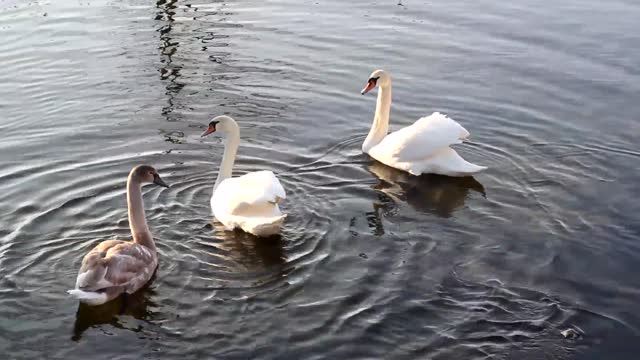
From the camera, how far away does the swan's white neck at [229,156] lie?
37.0 feet

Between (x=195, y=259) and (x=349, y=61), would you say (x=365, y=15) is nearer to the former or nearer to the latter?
(x=349, y=61)

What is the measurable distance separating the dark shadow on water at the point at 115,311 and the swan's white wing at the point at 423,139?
15.1 ft

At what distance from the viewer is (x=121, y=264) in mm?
8812

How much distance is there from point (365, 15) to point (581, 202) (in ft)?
32.9

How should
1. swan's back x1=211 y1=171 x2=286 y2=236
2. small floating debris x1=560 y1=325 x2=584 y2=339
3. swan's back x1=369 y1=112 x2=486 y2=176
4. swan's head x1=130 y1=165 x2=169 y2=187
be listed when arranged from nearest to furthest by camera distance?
small floating debris x1=560 y1=325 x2=584 y2=339
swan's head x1=130 y1=165 x2=169 y2=187
swan's back x1=211 y1=171 x2=286 y2=236
swan's back x1=369 y1=112 x2=486 y2=176

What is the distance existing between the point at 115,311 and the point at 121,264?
47cm

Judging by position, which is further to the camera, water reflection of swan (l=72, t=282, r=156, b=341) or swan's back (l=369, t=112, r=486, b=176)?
swan's back (l=369, t=112, r=486, b=176)

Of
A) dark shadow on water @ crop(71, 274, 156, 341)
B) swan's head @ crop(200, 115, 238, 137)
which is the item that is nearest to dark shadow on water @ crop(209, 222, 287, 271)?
dark shadow on water @ crop(71, 274, 156, 341)

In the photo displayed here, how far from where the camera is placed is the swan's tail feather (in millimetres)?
8391

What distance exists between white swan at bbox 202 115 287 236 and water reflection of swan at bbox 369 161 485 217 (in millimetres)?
2137

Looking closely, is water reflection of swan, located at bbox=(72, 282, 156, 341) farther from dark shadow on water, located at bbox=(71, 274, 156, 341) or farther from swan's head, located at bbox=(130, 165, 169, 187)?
swan's head, located at bbox=(130, 165, 169, 187)

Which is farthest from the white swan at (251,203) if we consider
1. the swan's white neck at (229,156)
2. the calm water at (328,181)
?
the swan's white neck at (229,156)

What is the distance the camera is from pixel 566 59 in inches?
655

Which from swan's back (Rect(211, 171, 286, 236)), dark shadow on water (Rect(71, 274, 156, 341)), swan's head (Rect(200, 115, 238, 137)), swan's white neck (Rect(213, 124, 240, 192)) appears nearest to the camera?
dark shadow on water (Rect(71, 274, 156, 341))
